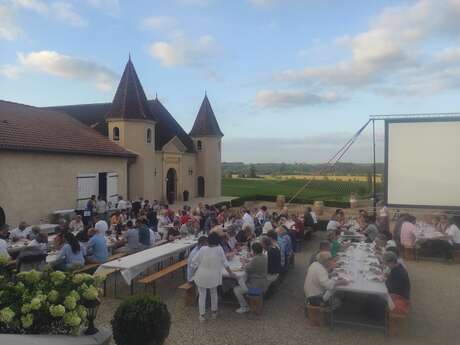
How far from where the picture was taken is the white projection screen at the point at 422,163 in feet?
45.6

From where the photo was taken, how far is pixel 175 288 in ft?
30.7

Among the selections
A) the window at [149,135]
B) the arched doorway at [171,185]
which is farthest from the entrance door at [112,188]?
the arched doorway at [171,185]

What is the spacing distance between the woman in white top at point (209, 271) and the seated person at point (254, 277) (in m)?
0.53

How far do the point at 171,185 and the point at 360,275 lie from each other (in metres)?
24.2

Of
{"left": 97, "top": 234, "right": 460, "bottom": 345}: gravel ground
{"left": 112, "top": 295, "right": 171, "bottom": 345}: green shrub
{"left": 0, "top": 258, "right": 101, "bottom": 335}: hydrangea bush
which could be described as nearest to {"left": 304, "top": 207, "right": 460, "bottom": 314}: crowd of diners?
{"left": 97, "top": 234, "right": 460, "bottom": 345}: gravel ground

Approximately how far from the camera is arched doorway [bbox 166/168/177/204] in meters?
30.0

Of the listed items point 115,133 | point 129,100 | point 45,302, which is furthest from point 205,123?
point 45,302

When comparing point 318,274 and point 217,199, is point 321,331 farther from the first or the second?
point 217,199

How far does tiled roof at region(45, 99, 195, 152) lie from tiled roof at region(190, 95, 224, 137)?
111 cm

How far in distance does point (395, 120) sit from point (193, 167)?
21.4 meters

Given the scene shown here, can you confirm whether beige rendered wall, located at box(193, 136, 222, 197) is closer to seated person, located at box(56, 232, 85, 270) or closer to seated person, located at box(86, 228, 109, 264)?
seated person, located at box(86, 228, 109, 264)

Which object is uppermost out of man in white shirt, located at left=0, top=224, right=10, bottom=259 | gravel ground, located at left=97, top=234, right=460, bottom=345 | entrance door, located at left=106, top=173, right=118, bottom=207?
entrance door, located at left=106, top=173, right=118, bottom=207

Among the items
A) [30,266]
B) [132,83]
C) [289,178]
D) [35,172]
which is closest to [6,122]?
[35,172]

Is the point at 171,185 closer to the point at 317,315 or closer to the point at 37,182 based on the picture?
the point at 37,182
